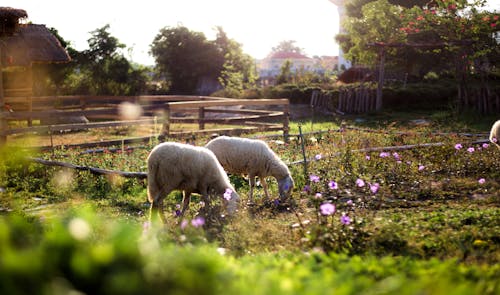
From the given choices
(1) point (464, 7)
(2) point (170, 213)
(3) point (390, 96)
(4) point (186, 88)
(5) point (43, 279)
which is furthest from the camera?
(4) point (186, 88)

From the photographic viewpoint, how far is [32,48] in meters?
18.9

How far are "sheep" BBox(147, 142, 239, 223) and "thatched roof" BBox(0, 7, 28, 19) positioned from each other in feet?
29.8

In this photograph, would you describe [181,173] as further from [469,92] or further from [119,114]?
[469,92]

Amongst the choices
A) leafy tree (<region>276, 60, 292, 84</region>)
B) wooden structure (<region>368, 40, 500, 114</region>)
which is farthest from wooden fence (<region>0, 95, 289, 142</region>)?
leafy tree (<region>276, 60, 292, 84</region>)

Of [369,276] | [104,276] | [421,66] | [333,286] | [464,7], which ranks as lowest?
[369,276]

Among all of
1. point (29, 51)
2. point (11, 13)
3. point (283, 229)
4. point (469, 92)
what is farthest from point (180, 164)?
point (469, 92)

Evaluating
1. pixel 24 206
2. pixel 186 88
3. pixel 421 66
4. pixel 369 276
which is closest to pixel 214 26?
pixel 186 88

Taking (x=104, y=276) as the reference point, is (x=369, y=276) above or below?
below

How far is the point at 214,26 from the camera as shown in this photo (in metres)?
33.5

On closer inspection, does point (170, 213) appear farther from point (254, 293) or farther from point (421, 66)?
point (421, 66)

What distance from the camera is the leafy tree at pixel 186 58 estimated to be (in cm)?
3192

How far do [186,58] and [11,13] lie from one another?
61.8 ft

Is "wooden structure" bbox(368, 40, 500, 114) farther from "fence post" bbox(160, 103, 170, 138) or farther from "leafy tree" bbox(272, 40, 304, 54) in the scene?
"leafy tree" bbox(272, 40, 304, 54)

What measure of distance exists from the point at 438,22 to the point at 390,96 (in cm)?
410
